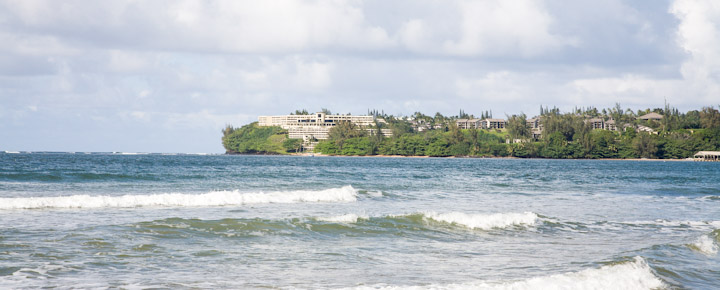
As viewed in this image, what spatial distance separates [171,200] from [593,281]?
20.3m

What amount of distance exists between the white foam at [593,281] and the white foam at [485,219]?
7314 mm

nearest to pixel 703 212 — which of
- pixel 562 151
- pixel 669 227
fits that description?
pixel 669 227

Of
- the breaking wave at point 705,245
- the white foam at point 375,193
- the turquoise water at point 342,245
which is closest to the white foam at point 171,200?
the turquoise water at point 342,245

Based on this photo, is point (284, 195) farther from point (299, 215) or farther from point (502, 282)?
point (502, 282)

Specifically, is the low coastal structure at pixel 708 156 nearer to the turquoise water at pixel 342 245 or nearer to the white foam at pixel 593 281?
the turquoise water at pixel 342 245

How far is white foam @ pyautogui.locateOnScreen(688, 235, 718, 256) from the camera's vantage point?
16.5 meters

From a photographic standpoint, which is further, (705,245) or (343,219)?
(343,219)

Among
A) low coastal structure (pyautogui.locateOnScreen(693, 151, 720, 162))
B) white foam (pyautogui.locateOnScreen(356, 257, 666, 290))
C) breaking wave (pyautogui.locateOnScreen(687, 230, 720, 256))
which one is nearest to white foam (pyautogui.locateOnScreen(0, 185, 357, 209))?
breaking wave (pyautogui.locateOnScreen(687, 230, 720, 256))

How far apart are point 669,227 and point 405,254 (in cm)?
1211

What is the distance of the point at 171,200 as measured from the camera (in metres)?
27.3

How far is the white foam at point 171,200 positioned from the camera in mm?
24094

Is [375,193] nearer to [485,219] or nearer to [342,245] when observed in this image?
[485,219]

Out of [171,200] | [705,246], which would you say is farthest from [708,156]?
[171,200]

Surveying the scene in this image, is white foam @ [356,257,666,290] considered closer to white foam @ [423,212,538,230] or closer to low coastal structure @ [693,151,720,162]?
white foam @ [423,212,538,230]
